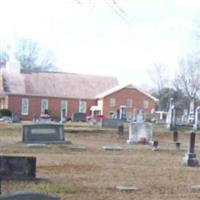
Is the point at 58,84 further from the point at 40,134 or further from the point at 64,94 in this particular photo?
the point at 40,134

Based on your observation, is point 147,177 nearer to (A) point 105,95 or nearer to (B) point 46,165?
(B) point 46,165

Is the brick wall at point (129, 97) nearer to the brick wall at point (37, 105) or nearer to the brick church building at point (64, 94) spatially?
the brick church building at point (64, 94)

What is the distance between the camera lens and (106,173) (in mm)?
14875

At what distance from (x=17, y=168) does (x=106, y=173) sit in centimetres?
271

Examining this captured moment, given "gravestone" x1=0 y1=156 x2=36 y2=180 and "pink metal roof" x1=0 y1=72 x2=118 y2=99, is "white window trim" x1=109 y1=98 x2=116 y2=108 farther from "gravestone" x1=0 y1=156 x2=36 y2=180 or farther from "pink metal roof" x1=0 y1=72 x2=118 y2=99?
"gravestone" x1=0 y1=156 x2=36 y2=180

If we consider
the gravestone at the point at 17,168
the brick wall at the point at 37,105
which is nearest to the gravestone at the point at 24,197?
the gravestone at the point at 17,168

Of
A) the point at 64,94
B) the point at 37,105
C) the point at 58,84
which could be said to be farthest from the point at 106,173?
the point at 58,84

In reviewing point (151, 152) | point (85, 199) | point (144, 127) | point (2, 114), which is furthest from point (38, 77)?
point (85, 199)

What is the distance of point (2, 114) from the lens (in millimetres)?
62812

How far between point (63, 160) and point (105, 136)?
48.8ft

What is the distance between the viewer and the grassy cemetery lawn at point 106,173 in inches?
463

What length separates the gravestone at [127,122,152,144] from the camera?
27.9 metres

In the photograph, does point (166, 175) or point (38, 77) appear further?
point (38, 77)

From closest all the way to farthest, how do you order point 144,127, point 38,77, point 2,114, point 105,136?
point 144,127 → point 105,136 → point 2,114 → point 38,77
